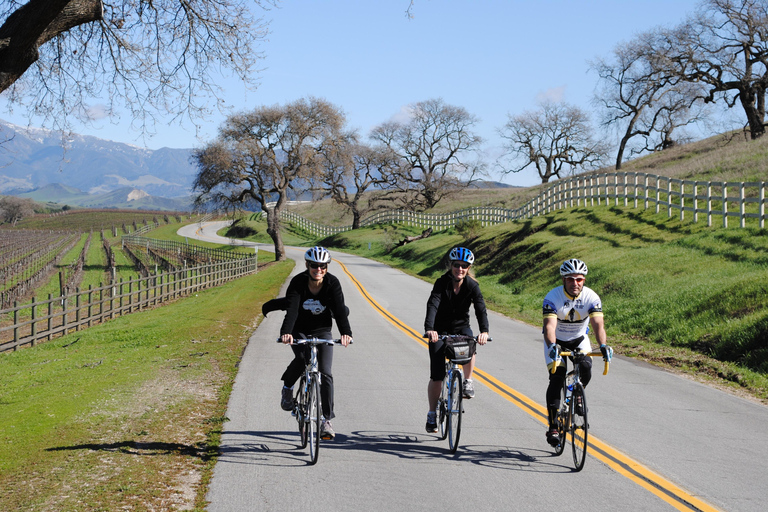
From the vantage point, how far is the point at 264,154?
149ft

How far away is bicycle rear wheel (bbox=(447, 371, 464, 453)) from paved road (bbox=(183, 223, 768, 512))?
0.58ft

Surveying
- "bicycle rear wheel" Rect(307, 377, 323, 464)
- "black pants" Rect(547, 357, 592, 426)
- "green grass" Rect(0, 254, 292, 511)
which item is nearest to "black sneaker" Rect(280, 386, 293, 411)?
"bicycle rear wheel" Rect(307, 377, 323, 464)

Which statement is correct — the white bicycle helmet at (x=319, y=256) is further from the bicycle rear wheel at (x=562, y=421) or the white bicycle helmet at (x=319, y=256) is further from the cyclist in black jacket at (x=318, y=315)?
the bicycle rear wheel at (x=562, y=421)

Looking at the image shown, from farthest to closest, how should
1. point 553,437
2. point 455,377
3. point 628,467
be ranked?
point 455,377
point 553,437
point 628,467

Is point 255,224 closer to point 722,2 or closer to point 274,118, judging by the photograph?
point 274,118

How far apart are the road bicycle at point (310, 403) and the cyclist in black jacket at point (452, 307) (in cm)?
108

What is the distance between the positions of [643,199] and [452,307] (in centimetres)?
2475

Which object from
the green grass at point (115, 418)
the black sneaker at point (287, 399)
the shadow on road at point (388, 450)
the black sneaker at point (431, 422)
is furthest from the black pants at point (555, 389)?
the green grass at point (115, 418)

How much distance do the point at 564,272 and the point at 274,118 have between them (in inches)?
1584

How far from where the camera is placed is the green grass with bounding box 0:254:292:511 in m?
5.55

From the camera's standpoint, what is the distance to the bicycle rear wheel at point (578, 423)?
606 centimetres

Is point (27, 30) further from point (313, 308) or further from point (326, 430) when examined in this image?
point (326, 430)

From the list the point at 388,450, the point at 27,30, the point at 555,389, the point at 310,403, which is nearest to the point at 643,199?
the point at 555,389

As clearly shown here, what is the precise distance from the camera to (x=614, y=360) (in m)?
12.5
